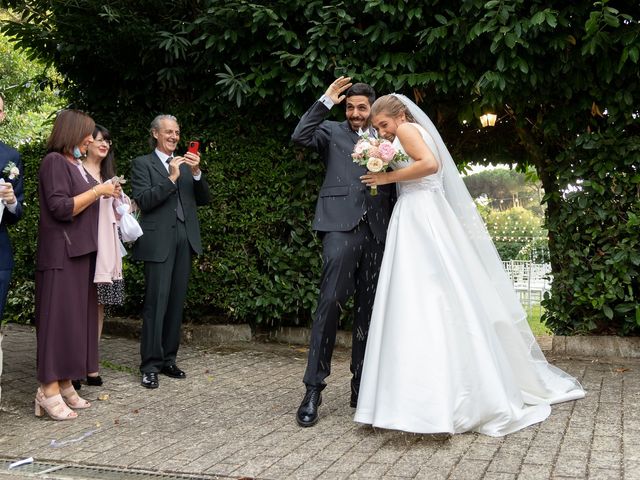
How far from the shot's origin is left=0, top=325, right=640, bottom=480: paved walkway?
3.82 meters

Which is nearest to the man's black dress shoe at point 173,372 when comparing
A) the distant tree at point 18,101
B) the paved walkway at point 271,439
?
the paved walkway at point 271,439

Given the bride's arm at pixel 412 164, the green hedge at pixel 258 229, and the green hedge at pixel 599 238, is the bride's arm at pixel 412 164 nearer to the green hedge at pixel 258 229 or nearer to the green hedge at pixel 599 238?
the green hedge at pixel 599 238

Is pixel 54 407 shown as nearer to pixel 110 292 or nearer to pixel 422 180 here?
pixel 110 292

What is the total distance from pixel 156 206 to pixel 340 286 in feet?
6.40

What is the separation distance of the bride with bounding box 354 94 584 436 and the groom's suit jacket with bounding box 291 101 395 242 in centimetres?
24

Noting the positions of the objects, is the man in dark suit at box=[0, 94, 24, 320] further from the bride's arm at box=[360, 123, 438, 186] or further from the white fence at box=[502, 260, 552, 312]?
the white fence at box=[502, 260, 552, 312]

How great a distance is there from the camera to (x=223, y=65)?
7.40 metres

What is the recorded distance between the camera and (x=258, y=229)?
7793 mm

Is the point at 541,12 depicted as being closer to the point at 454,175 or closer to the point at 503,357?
the point at 454,175

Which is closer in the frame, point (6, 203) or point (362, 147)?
point (362, 147)

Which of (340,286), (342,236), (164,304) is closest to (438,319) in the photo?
(340,286)

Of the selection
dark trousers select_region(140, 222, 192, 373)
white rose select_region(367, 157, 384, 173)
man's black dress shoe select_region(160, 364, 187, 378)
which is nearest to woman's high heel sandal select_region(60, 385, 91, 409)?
dark trousers select_region(140, 222, 192, 373)

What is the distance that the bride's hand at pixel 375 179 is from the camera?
4.60 meters

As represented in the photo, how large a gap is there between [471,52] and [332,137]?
2.35m
